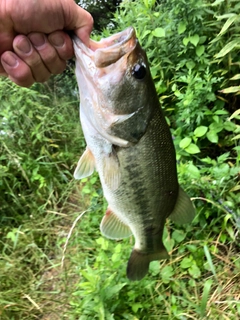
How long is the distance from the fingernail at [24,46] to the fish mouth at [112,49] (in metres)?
0.28

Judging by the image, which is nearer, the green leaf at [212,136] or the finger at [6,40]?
the finger at [6,40]

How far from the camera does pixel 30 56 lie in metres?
1.63

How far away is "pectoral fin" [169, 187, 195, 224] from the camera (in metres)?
1.79

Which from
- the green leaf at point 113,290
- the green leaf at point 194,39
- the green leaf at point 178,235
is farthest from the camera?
the green leaf at point 194,39

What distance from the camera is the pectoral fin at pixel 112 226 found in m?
1.85

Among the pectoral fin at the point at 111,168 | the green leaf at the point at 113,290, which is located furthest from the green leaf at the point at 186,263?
the pectoral fin at the point at 111,168

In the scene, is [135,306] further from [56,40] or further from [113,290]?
[56,40]

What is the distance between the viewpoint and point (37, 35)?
1585mm

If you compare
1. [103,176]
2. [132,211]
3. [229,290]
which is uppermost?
[103,176]

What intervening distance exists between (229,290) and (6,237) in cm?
184

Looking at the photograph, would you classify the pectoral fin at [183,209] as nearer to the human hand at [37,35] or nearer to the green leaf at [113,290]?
the green leaf at [113,290]

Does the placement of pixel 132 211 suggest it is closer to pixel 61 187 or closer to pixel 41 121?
pixel 61 187

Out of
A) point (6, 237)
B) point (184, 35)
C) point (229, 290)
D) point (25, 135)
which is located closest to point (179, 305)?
point (229, 290)

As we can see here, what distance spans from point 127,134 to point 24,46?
55 centimetres
